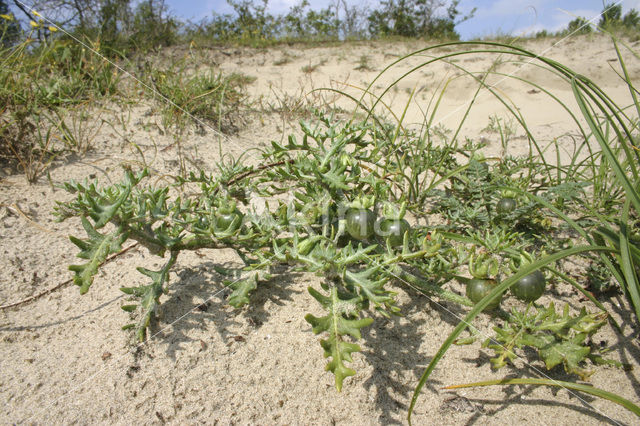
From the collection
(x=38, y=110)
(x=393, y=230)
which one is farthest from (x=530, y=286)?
(x=38, y=110)

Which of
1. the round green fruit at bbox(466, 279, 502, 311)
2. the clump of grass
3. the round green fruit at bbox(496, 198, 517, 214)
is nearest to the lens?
the round green fruit at bbox(466, 279, 502, 311)

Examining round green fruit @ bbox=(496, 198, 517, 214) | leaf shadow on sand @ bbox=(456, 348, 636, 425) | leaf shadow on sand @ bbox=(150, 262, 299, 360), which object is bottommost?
leaf shadow on sand @ bbox=(456, 348, 636, 425)

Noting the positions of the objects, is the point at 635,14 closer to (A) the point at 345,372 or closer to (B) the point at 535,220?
(B) the point at 535,220

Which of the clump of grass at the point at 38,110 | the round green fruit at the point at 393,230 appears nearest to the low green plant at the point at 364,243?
the round green fruit at the point at 393,230

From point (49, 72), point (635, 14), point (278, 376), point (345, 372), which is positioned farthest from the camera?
point (635, 14)

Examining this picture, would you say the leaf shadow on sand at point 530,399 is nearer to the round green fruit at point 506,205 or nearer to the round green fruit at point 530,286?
the round green fruit at point 530,286

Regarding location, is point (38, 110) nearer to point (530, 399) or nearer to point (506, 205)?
point (506, 205)

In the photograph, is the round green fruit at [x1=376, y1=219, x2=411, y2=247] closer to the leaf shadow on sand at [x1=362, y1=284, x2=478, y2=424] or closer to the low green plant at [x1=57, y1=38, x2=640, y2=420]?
the low green plant at [x1=57, y1=38, x2=640, y2=420]

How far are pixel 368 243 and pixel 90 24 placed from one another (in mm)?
6030

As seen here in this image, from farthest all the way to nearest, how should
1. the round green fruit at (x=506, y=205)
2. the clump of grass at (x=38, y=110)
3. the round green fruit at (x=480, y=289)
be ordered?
the clump of grass at (x=38, y=110) < the round green fruit at (x=506, y=205) < the round green fruit at (x=480, y=289)

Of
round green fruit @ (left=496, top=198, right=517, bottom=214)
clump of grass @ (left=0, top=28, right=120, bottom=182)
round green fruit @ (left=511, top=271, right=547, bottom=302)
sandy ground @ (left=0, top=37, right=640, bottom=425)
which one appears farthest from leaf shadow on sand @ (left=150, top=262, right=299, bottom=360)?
clump of grass @ (left=0, top=28, right=120, bottom=182)

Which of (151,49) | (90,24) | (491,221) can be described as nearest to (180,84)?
(491,221)

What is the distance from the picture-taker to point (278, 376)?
133 centimetres

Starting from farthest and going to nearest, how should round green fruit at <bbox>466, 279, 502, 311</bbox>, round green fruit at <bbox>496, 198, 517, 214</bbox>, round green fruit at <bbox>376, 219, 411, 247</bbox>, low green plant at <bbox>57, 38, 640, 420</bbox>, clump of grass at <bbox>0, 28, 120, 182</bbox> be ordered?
clump of grass at <bbox>0, 28, 120, 182</bbox>, round green fruit at <bbox>496, 198, 517, 214</bbox>, round green fruit at <bbox>376, 219, 411, 247</bbox>, round green fruit at <bbox>466, 279, 502, 311</bbox>, low green plant at <bbox>57, 38, 640, 420</bbox>
